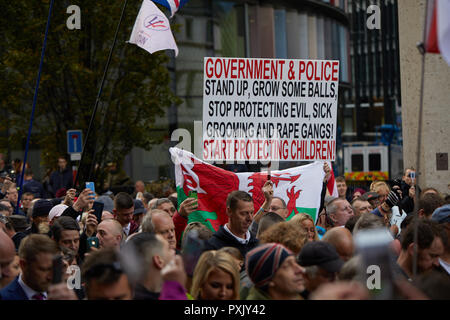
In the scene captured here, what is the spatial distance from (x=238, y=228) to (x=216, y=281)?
2116mm

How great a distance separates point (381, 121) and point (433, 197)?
7199 centimetres

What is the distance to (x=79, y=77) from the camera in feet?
65.5

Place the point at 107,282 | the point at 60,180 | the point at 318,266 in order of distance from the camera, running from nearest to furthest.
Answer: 1. the point at 107,282
2. the point at 318,266
3. the point at 60,180

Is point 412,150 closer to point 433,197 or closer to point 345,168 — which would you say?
point 433,197

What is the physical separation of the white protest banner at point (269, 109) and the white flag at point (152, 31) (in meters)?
1.63

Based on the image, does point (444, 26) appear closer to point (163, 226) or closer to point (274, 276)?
point (274, 276)

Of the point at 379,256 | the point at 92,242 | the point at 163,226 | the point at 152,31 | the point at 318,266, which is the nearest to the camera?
the point at 379,256

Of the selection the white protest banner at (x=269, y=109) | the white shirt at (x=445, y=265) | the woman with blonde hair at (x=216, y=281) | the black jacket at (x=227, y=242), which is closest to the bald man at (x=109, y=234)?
the black jacket at (x=227, y=242)

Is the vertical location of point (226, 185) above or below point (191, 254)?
above

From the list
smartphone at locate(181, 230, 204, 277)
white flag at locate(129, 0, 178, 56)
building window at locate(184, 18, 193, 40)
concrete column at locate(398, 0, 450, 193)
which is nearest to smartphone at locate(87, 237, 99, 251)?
smartphone at locate(181, 230, 204, 277)

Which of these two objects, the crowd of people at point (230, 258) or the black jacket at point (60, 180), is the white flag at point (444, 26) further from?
the black jacket at point (60, 180)

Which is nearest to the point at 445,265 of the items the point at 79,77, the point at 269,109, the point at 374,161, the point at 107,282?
the point at 107,282

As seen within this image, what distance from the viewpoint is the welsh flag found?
847cm
